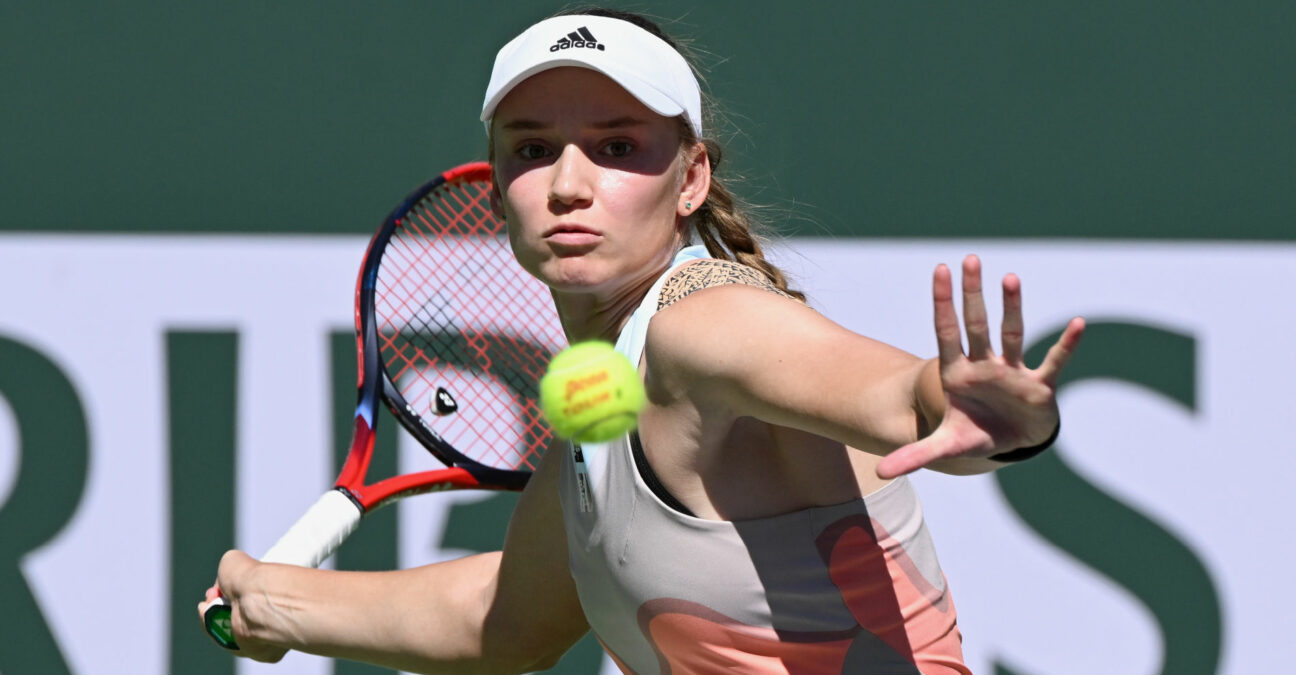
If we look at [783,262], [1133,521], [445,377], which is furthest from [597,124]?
[1133,521]

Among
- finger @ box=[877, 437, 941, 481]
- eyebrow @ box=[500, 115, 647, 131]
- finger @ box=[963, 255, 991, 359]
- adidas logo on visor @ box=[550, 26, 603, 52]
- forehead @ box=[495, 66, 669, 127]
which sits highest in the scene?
adidas logo on visor @ box=[550, 26, 603, 52]

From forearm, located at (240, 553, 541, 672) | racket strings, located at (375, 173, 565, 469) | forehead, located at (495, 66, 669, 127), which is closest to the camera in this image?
forehead, located at (495, 66, 669, 127)

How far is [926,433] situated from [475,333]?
145 cm

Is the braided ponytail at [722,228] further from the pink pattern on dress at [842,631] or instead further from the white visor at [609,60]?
the pink pattern on dress at [842,631]

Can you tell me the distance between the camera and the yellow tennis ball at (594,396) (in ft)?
4.76

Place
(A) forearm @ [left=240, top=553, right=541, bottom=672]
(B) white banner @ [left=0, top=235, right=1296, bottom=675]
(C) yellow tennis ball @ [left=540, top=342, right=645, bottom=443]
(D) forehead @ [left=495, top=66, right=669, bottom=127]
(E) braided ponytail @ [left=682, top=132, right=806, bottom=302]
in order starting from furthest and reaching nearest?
(B) white banner @ [left=0, top=235, right=1296, bottom=675]
(A) forearm @ [left=240, top=553, right=541, bottom=672]
(E) braided ponytail @ [left=682, top=132, right=806, bottom=302]
(D) forehead @ [left=495, top=66, right=669, bottom=127]
(C) yellow tennis ball @ [left=540, top=342, right=645, bottom=443]

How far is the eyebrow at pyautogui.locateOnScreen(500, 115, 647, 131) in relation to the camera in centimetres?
168

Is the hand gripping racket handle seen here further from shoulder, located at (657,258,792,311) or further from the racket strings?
shoulder, located at (657,258,792,311)

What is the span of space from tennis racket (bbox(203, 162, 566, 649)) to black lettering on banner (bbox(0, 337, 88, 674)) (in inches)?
32.2

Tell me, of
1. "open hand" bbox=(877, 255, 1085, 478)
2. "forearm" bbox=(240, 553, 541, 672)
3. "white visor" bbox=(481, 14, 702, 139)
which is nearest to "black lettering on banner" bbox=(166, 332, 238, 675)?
"forearm" bbox=(240, 553, 541, 672)

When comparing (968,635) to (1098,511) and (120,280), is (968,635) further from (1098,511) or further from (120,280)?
(120,280)

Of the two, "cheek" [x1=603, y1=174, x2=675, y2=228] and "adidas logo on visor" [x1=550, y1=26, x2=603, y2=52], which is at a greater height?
"adidas logo on visor" [x1=550, y1=26, x2=603, y2=52]

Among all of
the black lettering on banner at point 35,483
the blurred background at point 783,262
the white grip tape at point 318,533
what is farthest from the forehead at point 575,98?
the black lettering on banner at point 35,483

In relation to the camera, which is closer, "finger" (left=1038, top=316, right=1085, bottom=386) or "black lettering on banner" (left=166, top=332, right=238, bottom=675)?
"finger" (left=1038, top=316, right=1085, bottom=386)
